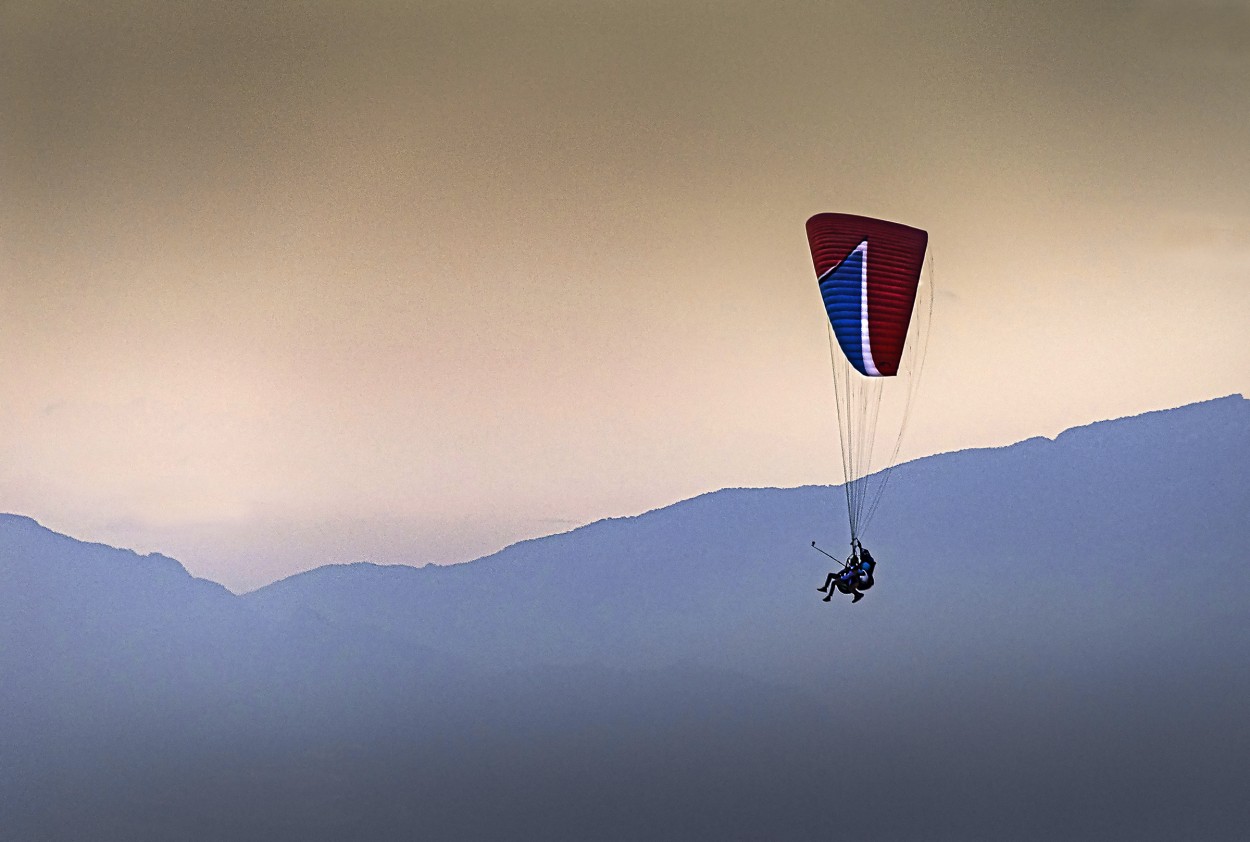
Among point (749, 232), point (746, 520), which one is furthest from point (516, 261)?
point (746, 520)

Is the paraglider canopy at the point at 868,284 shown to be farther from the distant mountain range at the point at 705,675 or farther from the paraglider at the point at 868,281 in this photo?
the distant mountain range at the point at 705,675

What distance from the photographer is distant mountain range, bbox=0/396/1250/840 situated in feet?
17.7

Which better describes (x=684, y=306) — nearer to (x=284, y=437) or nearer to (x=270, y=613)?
(x=284, y=437)

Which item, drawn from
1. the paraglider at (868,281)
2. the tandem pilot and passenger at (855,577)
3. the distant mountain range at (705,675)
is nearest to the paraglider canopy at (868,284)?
the paraglider at (868,281)

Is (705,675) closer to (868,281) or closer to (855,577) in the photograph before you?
(855,577)

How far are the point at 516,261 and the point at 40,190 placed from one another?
238 cm

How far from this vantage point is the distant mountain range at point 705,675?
5.39 metres

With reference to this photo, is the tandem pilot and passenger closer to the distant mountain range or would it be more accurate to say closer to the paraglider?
the distant mountain range

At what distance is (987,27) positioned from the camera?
5.89 metres

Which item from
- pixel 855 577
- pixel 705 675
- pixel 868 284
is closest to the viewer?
pixel 868 284

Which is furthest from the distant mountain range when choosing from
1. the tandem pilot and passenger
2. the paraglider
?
the paraglider

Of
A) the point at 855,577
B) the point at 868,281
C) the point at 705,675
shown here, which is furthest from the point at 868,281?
the point at 705,675

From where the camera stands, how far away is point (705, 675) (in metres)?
5.55

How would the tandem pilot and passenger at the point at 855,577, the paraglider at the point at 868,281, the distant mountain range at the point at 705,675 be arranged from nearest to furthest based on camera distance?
the paraglider at the point at 868,281, the tandem pilot and passenger at the point at 855,577, the distant mountain range at the point at 705,675
